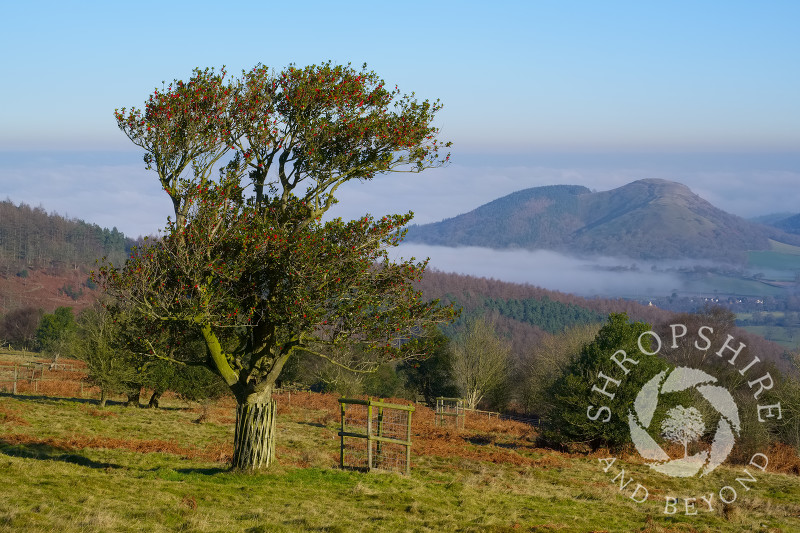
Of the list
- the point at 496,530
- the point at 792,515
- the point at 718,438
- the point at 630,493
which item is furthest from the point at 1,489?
the point at 718,438

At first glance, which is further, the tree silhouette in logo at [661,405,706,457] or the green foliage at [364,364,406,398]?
the green foliage at [364,364,406,398]

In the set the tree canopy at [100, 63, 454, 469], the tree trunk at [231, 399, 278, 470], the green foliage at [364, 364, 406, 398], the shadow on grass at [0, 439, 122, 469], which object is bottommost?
the green foliage at [364, 364, 406, 398]

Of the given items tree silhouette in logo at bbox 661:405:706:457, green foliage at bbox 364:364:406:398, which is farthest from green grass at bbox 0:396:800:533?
green foliage at bbox 364:364:406:398

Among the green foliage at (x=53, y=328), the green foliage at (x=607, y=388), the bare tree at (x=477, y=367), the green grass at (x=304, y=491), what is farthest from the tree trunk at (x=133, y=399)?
the green foliage at (x=53, y=328)

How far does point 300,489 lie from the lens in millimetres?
20453

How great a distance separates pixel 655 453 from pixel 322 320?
2711 cm

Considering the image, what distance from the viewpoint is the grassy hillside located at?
16.4 m

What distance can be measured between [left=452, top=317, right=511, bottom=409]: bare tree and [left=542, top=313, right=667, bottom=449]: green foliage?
40189 millimetres

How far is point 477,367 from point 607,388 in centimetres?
4421

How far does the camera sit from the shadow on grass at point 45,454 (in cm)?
2369

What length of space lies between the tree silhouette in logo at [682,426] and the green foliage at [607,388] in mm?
2878

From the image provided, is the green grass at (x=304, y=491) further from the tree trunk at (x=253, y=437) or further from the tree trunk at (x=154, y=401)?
the tree trunk at (x=154, y=401)

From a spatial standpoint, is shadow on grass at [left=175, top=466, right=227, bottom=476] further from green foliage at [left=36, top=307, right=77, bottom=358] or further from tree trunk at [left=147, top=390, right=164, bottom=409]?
green foliage at [left=36, top=307, right=77, bottom=358]

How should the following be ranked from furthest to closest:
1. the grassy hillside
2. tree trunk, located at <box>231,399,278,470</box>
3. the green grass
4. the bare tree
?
the bare tree
tree trunk, located at <box>231,399,278,470</box>
the grassy hillside
the green grass
